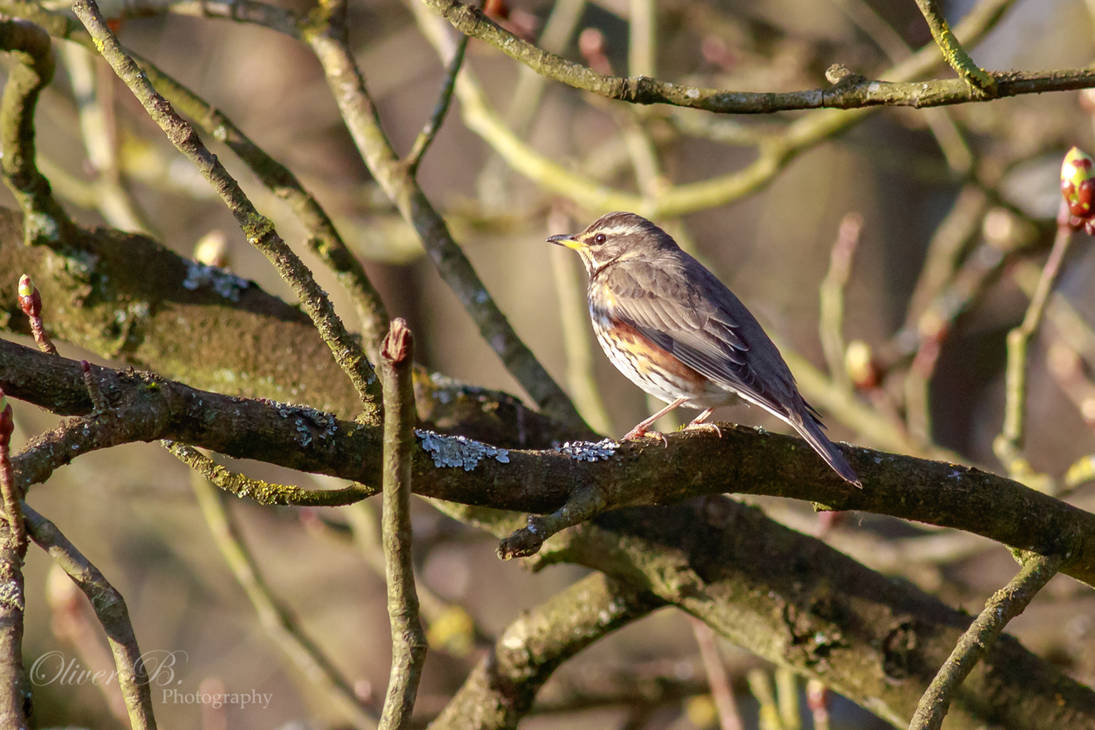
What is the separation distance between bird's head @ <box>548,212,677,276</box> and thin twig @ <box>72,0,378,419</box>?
3.27m

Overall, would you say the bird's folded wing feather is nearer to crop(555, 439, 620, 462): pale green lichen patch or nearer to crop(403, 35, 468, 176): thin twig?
crop(403, 35, 468, 176): thin twig

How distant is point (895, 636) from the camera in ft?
12.9

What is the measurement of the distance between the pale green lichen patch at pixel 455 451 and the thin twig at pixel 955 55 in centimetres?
160

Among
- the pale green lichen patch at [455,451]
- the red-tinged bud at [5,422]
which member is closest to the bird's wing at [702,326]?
the pale green lichen patch at [455,451]

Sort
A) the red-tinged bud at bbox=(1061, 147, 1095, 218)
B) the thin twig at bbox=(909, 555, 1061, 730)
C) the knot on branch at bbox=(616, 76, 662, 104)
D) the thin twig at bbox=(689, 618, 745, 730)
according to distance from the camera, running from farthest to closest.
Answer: the thin twig at bbox=(689, 618, 745, 730) < the red-tinged bud at bbox=(1061, 147, 1095, 218) < the knot on branch at bbox=(616, 76, 662, 104) < the thin twig at bbox=(909, 555, 1061, 730)

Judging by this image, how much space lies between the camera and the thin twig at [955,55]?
290 centimetres

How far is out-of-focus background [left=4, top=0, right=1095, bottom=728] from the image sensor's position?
7609 mm

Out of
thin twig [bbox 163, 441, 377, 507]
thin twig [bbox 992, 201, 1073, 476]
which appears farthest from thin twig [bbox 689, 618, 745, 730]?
thin twig [bbox 163, 441, 377, 507]

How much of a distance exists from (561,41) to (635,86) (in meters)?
→ 5.29

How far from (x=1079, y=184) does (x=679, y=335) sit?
1921 millimetres

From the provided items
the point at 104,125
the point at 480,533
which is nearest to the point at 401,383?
the point at 480,533

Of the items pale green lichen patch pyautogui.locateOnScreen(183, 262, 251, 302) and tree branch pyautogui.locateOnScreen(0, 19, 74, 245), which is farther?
pale green lichen patch pyautogui.locateOnScreen(183, 262, 251, 302)

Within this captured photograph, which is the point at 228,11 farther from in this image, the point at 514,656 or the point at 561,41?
the point at 561,41

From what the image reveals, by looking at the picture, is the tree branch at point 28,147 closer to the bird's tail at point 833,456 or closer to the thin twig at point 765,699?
the bird's tail at point 833,456
